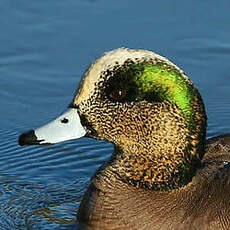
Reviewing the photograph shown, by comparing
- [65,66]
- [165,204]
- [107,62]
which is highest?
[107,62]

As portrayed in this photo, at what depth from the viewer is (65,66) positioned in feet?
27.3

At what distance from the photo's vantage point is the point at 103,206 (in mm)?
5590

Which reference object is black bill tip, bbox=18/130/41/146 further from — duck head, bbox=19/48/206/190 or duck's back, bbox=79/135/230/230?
duck's back, bbox=79/135/230/230

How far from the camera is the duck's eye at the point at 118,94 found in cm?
530

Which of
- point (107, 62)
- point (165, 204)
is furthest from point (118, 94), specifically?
point (165, 204)

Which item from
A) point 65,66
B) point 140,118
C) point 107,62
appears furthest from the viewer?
point 65,66

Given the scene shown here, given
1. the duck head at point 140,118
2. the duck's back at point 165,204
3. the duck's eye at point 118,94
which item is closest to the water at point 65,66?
the duck's back at point 165,204

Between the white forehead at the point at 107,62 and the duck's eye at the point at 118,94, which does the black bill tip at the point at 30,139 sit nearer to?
the white forehead at the point at 107,62

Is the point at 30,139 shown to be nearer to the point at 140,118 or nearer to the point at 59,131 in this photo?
the point at 59,131

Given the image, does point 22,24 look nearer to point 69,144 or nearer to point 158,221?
point 69,144

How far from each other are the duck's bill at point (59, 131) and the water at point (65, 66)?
3.40ft

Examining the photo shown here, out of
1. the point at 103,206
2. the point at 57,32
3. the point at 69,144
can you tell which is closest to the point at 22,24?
the point at 57,32

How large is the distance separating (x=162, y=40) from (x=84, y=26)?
843 mm

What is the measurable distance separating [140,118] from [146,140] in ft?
0.48
